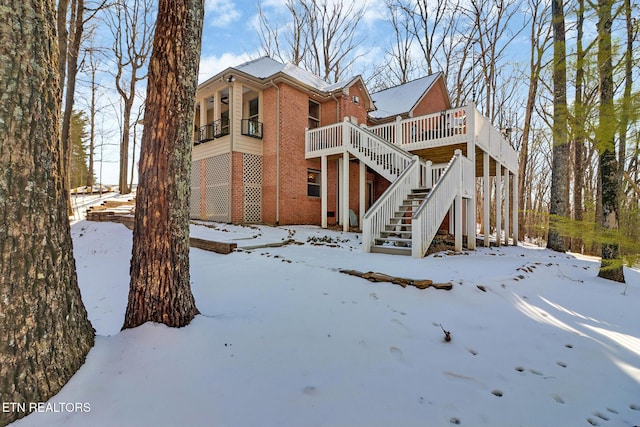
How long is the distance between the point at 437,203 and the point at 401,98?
1127 centimetres

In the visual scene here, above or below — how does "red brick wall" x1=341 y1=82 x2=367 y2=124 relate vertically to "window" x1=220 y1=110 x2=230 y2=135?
above

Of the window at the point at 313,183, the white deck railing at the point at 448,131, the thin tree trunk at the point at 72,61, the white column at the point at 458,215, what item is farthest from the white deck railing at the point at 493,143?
the thin tree trunk at the point at 72,61

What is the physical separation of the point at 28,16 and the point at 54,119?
0.52 metres

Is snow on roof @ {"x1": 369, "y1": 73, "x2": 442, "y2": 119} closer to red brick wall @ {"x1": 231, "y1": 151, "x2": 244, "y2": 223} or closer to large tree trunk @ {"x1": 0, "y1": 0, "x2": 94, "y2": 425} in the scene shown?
red brick wall @ {"x1": 231, "y1": 151, "x2": 244, "y2": 223}

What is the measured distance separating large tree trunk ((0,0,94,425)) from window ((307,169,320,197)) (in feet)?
35.8

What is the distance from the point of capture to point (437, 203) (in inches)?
250

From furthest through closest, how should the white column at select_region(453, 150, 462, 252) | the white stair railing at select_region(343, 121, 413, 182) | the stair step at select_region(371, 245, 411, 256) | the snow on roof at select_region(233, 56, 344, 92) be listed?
the snow on roof at select_region(233, 56, 344, 92) → the white stair railing at select_region(343, 121, 413, 182) → the white column at select_region(453, 150, 462, 252) → the stair step at select_region(371, 245, 411, 256)

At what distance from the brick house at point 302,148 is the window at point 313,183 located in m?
0.04

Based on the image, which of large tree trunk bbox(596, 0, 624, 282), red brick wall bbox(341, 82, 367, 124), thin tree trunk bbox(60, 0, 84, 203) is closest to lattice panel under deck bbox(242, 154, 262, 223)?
red brick wall bbox(341, 82, 367, 124)

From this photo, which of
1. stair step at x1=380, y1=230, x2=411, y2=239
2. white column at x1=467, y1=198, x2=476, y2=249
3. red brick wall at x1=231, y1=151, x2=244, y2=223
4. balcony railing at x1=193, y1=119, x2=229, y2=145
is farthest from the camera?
balcony railing at x1=193, y1=119, x2=229, y2=145

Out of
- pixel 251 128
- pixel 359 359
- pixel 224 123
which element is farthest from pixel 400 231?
pixel 224 123

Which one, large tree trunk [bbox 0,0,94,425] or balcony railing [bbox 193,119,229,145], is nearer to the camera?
large tree trunk [bbox 0,0,94,425]

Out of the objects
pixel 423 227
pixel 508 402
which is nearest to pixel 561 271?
pixel 423 227

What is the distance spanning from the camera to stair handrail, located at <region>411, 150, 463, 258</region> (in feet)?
18.6
